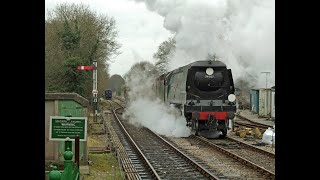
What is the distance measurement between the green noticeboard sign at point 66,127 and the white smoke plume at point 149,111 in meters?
11.0

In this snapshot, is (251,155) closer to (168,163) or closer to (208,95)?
(168,163)

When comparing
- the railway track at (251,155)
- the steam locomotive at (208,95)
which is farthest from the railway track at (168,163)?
the steam locomotive at (208,95)

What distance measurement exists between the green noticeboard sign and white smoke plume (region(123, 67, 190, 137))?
435 inches

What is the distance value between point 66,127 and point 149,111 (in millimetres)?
17494

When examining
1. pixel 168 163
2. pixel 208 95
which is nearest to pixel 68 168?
pixel 168 163

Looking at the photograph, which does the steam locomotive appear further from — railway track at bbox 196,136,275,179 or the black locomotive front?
railway track at bbox 196,136,275,179

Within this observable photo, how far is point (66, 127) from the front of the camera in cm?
580

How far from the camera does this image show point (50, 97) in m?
8.60

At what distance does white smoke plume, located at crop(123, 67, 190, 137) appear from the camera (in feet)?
58.1

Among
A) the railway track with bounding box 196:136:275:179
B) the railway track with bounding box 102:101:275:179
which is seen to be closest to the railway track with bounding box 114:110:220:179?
the railway track with bounding box 102:101:275:179

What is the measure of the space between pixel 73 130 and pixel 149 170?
13.6ft

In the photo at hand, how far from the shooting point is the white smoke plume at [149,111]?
17719 mm
